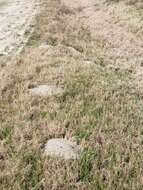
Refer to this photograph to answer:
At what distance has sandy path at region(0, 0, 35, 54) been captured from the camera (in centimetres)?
1819

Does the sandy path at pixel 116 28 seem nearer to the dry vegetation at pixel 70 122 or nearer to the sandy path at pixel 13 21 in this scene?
the dry vegetation at pixel 70 122

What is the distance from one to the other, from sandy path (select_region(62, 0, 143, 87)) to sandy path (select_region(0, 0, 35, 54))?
3038 mm

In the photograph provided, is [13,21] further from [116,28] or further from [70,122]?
[70,122]

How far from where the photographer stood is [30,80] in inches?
519

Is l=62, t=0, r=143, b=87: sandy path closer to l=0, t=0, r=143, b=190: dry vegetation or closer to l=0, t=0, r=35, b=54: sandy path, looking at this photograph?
l=0, t=0, r=143, b=190: dry vegetation

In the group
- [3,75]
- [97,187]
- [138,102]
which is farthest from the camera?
[3,75]

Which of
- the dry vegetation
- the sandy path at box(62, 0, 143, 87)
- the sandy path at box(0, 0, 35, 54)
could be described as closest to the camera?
the dry vegetation

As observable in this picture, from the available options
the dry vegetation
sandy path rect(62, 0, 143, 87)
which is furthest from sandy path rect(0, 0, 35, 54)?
sandy path rect(62, 0, 143, 87)

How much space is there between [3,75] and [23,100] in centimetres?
236

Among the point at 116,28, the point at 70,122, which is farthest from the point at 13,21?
the point at 70,122

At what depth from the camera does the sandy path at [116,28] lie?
709 inches

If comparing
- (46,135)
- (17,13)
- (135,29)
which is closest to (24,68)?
(46,135)

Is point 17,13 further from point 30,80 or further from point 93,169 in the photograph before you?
point 93,169

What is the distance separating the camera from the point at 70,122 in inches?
405
